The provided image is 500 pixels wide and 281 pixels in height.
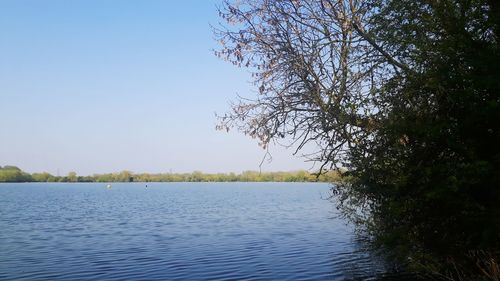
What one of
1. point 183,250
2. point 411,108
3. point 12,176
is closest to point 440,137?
point 411,108

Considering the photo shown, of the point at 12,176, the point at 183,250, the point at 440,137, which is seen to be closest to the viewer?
the point at 440,137

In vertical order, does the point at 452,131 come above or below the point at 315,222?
above

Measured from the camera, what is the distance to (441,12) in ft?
36.7

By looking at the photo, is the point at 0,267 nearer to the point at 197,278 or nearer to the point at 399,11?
the point at 197,278

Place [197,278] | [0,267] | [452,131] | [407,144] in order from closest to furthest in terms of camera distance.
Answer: [452,131]
[407,144]
[197,278]
[0,267]

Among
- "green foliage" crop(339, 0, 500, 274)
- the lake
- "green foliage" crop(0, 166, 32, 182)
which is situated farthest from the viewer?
"green foliage" crop(0, 166, 32, 182)

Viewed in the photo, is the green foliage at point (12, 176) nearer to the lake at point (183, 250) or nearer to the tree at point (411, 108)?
the lake at point (183, 250)

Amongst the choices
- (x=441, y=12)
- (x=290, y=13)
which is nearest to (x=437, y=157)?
(x=441, y=12)

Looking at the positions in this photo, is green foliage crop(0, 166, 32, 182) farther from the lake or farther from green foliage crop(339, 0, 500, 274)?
green foliage crop(339, 0, 500, 274)

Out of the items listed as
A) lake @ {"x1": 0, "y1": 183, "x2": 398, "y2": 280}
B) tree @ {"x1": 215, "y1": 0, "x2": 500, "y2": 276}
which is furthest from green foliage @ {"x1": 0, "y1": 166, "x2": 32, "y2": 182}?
tree @ {"x1": 215, "y1": 0, "x2": 500, "y2": 276}

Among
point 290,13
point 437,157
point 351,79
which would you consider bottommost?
point 437,157

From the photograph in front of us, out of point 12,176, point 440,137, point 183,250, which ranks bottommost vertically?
point 183,250

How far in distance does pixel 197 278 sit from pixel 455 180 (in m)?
10.8

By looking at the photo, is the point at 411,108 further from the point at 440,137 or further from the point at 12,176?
the point at 12,176
